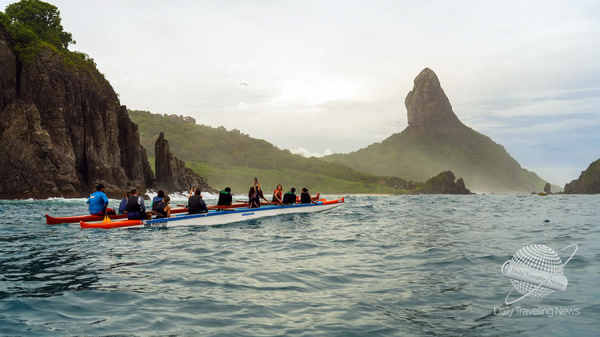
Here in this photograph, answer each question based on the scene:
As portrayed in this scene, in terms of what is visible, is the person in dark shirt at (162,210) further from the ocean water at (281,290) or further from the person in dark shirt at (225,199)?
the ocean water at (281,290)

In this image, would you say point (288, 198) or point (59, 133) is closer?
point (288, 198)

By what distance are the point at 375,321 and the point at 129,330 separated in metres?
4.47

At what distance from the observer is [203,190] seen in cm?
12988

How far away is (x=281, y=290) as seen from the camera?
33.3 ft

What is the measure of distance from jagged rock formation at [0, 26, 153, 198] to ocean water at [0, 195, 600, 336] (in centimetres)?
6302

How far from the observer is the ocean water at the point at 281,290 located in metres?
7.45

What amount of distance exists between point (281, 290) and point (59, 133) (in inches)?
3303

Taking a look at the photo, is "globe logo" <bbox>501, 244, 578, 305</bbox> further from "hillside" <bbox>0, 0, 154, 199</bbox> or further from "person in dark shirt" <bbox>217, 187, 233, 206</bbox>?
"hillside" <bbox>0, 0, 154, 199</bbox>

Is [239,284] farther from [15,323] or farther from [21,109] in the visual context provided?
[21,109]

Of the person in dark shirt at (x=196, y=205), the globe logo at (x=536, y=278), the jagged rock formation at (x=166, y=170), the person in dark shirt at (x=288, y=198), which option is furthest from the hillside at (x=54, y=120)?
the globe logo at (x=536, y=278)

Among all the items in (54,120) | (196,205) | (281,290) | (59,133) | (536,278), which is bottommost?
(281,290)

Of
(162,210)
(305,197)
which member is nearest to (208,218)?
(162,210)

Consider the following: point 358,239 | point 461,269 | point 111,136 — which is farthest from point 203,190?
point 461,269

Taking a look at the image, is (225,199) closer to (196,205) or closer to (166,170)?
(196,205)
